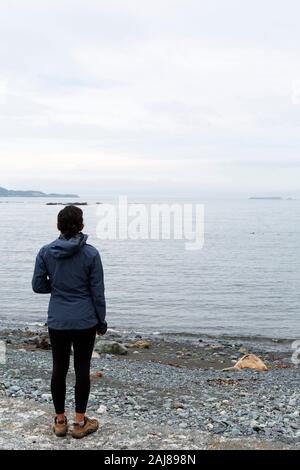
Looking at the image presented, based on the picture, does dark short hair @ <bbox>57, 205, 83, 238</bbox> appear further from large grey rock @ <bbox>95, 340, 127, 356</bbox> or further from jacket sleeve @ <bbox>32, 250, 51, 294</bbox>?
large grey rock @ <bbox>95, 340, 127, 356</bbox>

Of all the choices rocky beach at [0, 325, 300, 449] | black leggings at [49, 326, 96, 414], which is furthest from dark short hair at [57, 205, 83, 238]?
rocky beach at [0, 325, 300, 449]

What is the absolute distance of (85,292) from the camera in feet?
20.8

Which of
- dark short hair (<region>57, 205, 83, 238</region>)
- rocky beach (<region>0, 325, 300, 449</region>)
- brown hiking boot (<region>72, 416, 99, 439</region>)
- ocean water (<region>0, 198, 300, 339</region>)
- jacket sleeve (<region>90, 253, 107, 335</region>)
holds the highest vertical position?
dark short hair (<region>57, 205, 83, 238</region>)

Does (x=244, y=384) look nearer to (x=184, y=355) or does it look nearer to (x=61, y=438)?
(x=184, y=355)

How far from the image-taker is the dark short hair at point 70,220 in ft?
20.6

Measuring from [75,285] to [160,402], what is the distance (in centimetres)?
399

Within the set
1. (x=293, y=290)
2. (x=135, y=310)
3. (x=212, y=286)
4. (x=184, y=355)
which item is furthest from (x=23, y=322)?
(x=293, y=290)

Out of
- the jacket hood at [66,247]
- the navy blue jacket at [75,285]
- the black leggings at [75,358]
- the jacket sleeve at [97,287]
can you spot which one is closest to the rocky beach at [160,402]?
the black leggings at [75,358]

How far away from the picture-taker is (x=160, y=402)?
9422 mm

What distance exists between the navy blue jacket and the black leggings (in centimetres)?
12

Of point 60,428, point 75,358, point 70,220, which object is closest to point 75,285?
point 70,220

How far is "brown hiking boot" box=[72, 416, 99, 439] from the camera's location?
21.9 feet

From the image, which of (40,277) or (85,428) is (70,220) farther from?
(85,428)
